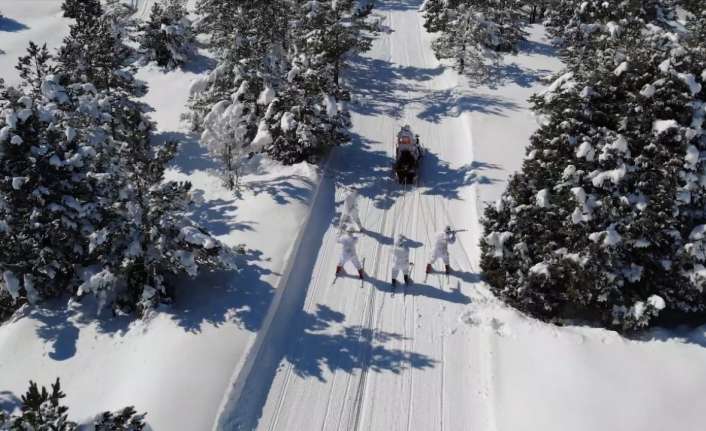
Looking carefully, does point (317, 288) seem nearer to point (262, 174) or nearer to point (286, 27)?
point (262, 174)

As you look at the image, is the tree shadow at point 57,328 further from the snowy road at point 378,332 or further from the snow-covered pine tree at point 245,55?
the snow-covered pine tree at point 245,55

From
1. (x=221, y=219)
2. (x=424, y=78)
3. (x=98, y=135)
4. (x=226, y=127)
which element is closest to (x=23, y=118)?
(x=98, y=135)

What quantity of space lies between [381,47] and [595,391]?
27867 mm

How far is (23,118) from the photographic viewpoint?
12555 millimetres

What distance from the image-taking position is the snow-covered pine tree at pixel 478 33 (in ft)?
90.4

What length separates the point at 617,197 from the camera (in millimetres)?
12703

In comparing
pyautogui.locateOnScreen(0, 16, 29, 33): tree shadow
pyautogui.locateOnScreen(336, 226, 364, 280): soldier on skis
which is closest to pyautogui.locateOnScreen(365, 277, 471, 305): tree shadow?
pyautogui.locateOnScreen(336, 226, 364, 280): soldier on skis

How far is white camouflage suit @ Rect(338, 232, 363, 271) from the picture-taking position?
1381 centimetres

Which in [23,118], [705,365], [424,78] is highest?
[23,118]

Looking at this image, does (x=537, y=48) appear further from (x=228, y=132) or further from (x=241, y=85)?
(x=228, y=132)

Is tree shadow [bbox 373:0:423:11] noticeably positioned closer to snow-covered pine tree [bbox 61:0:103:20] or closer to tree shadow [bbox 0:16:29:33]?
snow-covered pine tree [bbox 61:0:103:20]

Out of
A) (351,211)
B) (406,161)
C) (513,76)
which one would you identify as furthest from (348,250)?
(513,76)

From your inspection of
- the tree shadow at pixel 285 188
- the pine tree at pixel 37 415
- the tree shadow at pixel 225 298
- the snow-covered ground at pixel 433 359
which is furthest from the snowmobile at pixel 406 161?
the pine tree at pixel 37 415

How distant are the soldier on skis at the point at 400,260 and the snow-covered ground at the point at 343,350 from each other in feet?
1.57
